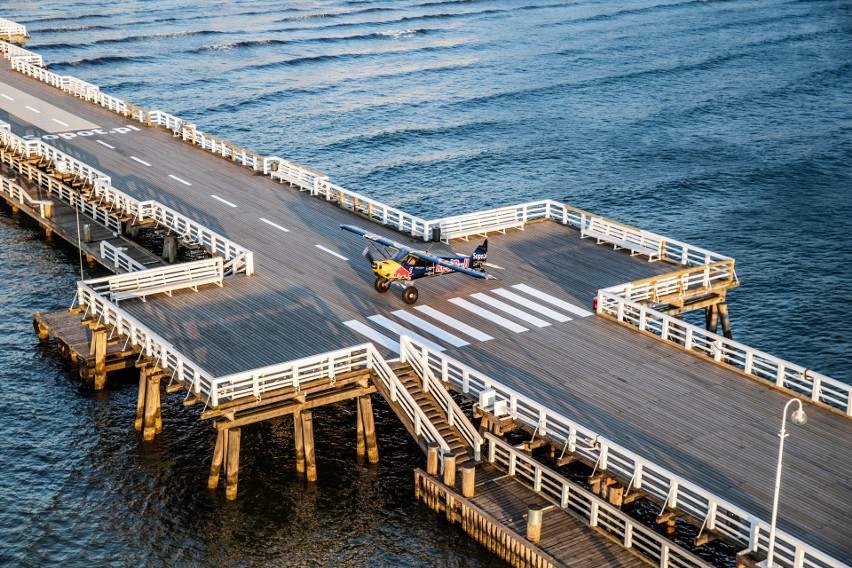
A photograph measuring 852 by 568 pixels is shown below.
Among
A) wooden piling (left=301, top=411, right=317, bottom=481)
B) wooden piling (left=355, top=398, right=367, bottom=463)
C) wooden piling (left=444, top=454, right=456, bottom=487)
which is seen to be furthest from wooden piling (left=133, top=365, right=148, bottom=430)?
wooden piling (left=444, top=454, right=456, bottom=487)

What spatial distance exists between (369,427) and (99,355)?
38.9 feet

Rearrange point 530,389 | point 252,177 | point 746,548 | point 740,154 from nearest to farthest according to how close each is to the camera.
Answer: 1. point 746,548
2. point 530,389
3. point 252,177
4. point 740,154

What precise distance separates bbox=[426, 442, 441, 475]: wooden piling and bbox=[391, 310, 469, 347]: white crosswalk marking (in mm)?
5336

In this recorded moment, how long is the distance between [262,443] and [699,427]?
1565 cm

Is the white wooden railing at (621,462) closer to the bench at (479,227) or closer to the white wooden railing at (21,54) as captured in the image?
the bench at (479,227)

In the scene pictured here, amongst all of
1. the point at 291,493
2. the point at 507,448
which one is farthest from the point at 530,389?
the point at 291,493

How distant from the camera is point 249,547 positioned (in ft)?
106

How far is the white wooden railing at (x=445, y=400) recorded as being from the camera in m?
33.2

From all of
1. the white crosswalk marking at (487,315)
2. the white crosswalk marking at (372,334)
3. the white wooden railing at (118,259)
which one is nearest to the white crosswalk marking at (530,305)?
the white crosswalk marking at (487,315)

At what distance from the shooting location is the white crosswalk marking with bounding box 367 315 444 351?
122ft

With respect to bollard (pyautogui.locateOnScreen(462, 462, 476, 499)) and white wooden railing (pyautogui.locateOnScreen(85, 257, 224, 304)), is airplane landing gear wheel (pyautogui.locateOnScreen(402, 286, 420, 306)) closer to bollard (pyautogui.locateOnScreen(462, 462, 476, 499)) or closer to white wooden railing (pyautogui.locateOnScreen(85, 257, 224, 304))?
white wooden railing (pyautogui.locateOnScreen(85, 257, 224, 304))

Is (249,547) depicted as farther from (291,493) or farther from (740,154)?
(740,154)

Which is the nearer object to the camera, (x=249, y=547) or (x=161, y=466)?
(x=249, y=547)

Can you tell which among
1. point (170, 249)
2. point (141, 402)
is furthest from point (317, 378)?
point (170, 249)
